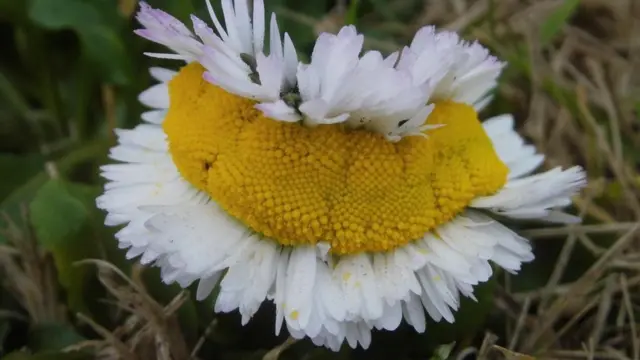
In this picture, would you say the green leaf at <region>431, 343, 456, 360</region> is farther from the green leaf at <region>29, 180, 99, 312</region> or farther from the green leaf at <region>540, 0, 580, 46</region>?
the green leaf at <region>540, 0, 580, 46</region>

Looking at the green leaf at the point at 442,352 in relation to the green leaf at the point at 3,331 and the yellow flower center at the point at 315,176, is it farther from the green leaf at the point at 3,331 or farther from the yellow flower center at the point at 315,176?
the green leaf at the point at 3,331

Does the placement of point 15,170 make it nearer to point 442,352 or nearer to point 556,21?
point 442,352

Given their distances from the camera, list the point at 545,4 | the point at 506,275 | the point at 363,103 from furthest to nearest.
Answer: the point at 545,4
the point at 506,275
the point at 363,103

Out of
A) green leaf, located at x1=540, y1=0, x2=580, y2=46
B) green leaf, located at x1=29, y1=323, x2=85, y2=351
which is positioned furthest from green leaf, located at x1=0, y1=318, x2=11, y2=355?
green leaf, located at x1=540, y1=0, x2=580, y2=46

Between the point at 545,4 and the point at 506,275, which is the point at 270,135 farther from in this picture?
the point at 545,4

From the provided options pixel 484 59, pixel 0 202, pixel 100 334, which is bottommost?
pixel 100 334

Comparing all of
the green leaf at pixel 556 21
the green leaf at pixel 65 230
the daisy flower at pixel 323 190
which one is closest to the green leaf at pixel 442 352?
the daisy flower at pixel 323 190

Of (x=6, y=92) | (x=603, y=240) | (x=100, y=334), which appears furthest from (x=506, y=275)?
(x=6, y=92)
